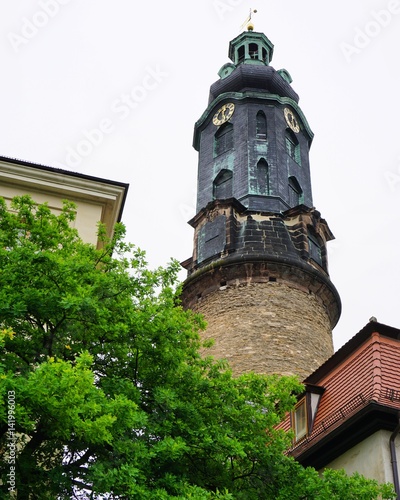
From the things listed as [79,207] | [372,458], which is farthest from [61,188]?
[372,458]

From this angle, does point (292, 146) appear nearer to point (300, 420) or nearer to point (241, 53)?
point (241, 53)

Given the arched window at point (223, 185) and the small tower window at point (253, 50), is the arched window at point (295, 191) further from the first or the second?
the small tower window at point (253, 50)

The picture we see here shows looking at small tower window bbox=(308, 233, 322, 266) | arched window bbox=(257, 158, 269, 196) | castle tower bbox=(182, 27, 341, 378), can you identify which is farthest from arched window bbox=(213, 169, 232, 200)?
small tower window bbox=(308, 233, 322, 266)

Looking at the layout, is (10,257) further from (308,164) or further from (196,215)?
(308,164)

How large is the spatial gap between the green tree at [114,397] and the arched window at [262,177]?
62.0ft

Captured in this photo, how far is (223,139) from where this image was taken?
3522 centimetres

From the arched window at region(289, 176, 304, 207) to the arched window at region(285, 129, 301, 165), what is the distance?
Result: 58.2 inches

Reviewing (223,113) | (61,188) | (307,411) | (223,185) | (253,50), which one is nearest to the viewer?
(307,411)

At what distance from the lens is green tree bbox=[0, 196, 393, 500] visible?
10.1 meters

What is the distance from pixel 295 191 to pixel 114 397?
907 inches

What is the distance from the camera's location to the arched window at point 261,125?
3412 centimetres

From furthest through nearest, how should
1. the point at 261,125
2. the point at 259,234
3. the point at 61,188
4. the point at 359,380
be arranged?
the point at 261,125
the point at 259,234
the point at 61,188
the point at 359,380

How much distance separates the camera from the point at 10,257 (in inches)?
469

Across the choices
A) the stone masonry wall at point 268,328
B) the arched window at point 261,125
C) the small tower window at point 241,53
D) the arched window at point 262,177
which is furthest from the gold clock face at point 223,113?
the stone masonry wall at point 268,328
